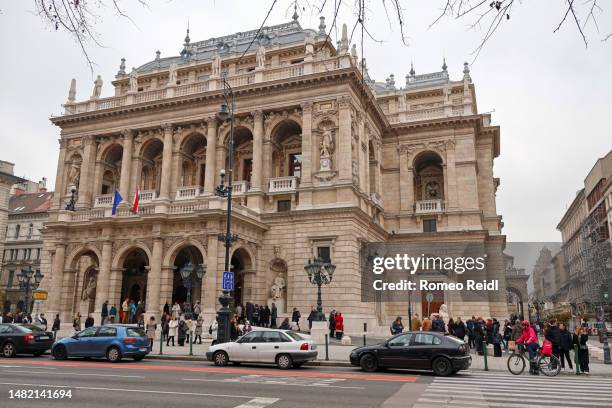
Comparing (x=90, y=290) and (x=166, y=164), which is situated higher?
(x=166, y=164)

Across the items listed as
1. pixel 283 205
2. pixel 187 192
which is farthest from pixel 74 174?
pixel 283 205

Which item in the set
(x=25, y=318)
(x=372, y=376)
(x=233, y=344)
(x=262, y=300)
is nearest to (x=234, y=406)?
(x=372, y=376)

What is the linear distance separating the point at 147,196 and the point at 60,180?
879 cm

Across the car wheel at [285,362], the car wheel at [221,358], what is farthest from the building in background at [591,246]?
the car wheel at [221,358]

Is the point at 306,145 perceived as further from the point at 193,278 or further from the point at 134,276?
the point at 134,276

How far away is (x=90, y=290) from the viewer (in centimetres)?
3675

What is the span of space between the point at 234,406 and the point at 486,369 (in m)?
11.1

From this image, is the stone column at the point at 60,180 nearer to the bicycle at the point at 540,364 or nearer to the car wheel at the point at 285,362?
the car wheel at the point at 285,362

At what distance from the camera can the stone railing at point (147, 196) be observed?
128ft

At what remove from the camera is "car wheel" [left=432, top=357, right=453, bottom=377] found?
1522 cm

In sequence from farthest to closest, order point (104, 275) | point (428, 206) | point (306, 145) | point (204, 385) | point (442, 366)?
point (428, 206)
point (306, 145)
point (104, 275)
point (442, 366)
point (204, 385)

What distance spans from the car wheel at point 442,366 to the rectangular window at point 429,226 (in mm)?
27080

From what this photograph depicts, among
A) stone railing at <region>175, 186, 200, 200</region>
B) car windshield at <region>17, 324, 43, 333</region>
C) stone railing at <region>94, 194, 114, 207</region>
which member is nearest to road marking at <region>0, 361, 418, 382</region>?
car windshield at <region>17, 324, 43, 333</region>

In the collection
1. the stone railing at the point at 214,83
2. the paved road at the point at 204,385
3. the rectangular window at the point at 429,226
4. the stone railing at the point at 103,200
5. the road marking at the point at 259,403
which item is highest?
the stone railing at the point at 214,83
